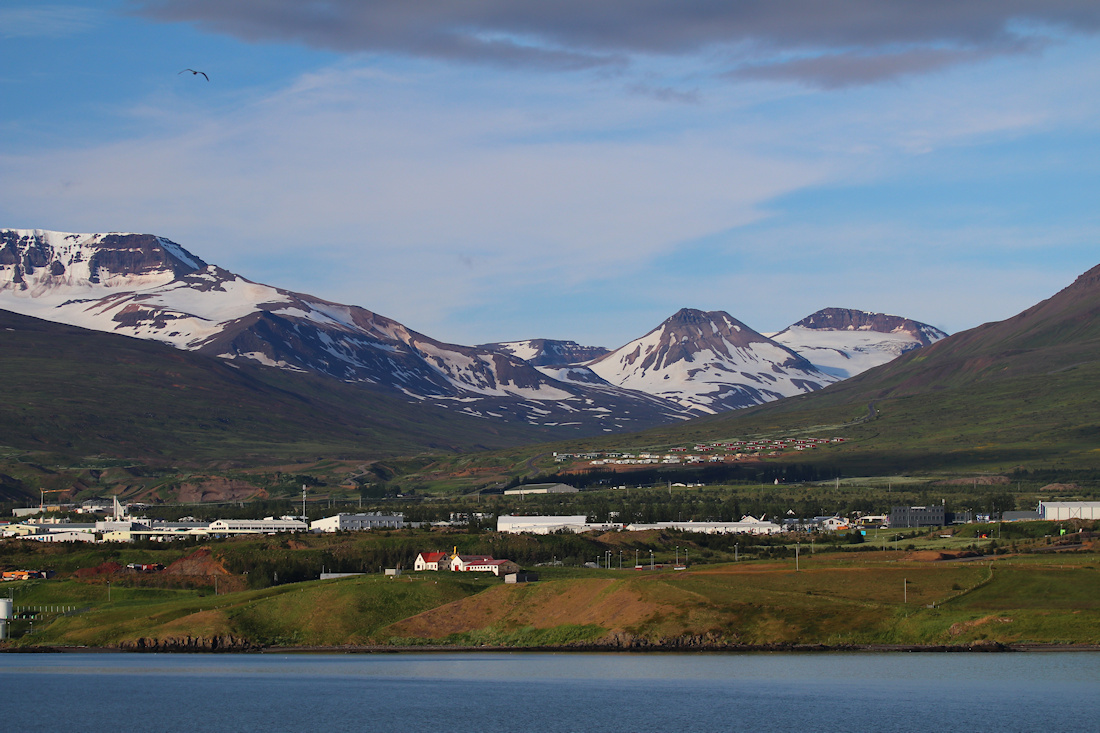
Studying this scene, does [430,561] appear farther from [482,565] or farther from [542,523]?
[542,523]

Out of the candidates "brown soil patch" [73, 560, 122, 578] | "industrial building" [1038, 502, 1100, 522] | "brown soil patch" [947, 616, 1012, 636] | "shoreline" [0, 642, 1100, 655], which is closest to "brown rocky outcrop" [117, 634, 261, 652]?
"shoreline" [0, 642, 1100, 655]

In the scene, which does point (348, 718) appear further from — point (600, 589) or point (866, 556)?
point (866, 556)

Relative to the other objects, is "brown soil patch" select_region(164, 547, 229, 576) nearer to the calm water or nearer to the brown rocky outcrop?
the brown rocky outcrop

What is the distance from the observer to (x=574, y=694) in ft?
242

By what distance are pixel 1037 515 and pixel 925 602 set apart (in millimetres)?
92802

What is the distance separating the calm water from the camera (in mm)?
65438

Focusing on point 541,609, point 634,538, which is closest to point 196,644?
point 541,609

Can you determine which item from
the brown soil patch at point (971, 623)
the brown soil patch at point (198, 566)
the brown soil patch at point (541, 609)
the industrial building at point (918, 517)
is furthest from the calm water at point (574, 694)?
the industrial building at point (918, 517)

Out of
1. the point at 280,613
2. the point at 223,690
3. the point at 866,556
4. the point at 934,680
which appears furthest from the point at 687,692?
the point at 866,556

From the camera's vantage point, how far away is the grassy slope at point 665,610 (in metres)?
90.8

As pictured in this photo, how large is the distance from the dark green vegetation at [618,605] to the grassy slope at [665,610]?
14 cm

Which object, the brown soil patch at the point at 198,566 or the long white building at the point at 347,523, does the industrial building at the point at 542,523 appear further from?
the brown soil patch at the point at 198,566

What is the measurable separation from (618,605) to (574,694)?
2353 cm

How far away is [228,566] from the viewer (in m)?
135
